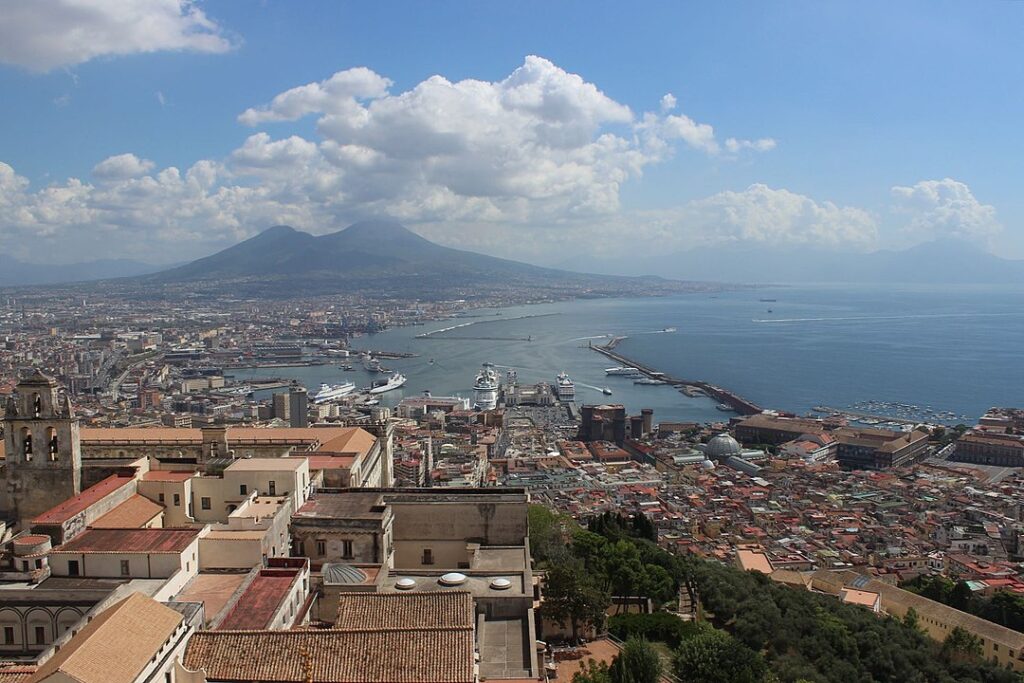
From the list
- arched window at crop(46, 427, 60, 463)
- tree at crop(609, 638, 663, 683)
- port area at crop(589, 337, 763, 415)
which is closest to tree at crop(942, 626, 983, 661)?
tree at crop(609, 638, 663, 683)

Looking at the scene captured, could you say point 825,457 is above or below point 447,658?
below

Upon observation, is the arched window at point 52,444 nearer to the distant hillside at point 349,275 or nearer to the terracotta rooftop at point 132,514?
the terracotta rooftop at point 132,514

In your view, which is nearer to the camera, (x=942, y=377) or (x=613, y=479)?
(x=613, y=479)

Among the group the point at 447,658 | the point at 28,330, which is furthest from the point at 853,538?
the point at 28,330

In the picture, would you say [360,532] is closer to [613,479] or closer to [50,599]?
[50,599]

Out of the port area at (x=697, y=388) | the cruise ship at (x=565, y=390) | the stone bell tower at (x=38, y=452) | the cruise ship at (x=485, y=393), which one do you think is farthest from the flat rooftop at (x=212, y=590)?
the cruise ship at (x=565, y=390)
